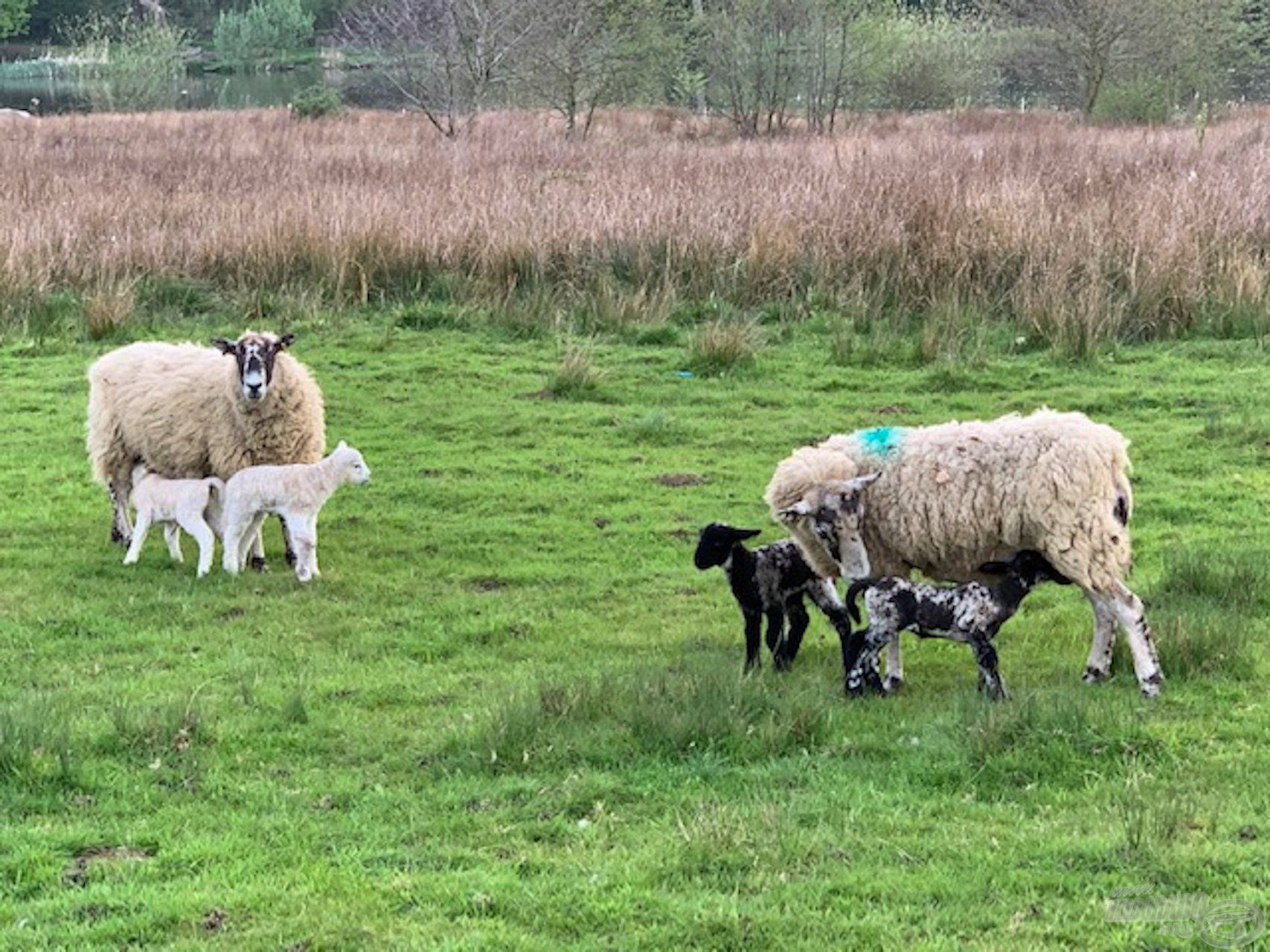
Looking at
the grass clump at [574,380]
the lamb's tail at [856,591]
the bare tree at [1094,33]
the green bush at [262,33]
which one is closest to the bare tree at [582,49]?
the bare tree at [1094,33]

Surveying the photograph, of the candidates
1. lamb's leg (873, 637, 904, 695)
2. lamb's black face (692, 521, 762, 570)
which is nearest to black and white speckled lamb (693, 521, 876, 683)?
lamb's black face (692, 521, 762, 570)

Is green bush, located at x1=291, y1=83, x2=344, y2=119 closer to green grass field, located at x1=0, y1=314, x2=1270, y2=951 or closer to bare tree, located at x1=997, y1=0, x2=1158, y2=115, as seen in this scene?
bare tree, located at x1=997, y1=0, x2=1158, y2=115

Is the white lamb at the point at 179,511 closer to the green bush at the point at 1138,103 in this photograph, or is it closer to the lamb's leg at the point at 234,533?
the lamb's leg at the point at 234,533

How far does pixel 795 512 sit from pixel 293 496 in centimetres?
341

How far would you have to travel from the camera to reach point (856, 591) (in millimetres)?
6477

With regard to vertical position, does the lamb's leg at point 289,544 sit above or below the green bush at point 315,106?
below

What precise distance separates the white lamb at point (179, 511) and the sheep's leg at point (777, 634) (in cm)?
368

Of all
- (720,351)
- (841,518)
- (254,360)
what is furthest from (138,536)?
(720,351)

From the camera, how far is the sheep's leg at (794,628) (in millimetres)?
6863

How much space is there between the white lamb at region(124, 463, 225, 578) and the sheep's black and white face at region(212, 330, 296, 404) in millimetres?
605

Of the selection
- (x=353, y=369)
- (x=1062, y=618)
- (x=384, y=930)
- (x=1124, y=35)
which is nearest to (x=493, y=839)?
(x=384, y=930)

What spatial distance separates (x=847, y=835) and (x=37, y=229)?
48.1ft

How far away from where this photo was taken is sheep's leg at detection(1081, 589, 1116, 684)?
251 inches

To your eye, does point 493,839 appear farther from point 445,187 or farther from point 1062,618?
point 445,187
